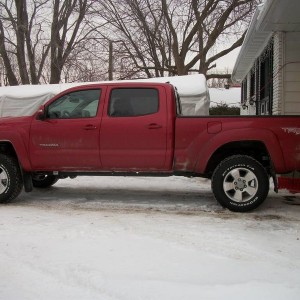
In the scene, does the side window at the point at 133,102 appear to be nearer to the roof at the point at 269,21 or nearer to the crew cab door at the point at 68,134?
the crew cab door at the point at 68,134

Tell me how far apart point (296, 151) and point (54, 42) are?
69.3 ft

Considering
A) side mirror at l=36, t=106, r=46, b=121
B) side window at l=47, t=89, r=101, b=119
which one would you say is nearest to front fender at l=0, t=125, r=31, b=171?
side mirror at l=36, t=106, r=46, b=121

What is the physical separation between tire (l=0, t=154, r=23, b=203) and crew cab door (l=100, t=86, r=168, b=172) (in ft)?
4.58

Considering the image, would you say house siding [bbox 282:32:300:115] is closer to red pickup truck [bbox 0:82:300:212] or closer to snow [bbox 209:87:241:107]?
red pickup truck [bbox 0:82:300:212]

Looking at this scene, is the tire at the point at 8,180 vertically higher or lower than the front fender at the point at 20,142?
lower

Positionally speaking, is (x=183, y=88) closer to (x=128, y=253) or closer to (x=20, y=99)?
(x=20, y=99)

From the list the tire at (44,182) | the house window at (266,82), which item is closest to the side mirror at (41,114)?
the tire at (44,182)

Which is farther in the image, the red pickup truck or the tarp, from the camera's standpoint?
the tarp

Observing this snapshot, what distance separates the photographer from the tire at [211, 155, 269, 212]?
6137mm

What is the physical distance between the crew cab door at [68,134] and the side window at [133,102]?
26 cm

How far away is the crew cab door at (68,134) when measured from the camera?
6664 millimetres

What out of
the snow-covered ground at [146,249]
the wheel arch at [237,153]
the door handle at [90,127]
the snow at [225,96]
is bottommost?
the snow-covered ground at [146,249]

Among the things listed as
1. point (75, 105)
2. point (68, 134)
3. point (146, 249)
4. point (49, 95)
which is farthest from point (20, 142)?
point (49, 95)

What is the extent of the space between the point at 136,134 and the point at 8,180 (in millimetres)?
2109
